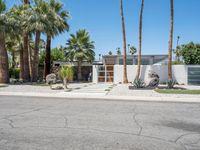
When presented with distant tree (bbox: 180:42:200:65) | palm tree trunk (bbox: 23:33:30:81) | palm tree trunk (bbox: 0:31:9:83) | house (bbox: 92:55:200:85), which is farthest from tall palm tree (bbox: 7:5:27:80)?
distant tree (bbox: 180:42:200:65)

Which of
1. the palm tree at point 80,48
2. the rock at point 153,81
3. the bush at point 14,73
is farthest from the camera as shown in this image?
the bush at point 14,73

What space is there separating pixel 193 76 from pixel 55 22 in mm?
17354

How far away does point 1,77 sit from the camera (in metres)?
25.2

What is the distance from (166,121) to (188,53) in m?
31.8

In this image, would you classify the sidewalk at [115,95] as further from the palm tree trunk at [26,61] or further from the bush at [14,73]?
the bush at [14,73]

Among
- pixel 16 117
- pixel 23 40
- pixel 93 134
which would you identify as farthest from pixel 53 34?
pixel 93 134

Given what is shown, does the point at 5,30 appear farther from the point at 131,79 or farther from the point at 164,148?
the point at 164,148

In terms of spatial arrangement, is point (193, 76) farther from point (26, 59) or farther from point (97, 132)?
point (97, 132)

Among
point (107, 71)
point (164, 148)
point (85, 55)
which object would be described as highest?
point (85, 55)

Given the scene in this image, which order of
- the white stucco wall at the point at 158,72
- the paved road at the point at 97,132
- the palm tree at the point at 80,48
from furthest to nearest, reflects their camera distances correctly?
the palm tree at the point at 80,48 < the white stucco wall at the point at 158,72 < the paved road at the point at 97,132

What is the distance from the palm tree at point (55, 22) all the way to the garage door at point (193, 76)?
1630cm

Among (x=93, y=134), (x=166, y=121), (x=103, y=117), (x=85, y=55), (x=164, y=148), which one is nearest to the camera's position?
(x=164, y=148)

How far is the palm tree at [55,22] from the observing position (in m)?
27.3

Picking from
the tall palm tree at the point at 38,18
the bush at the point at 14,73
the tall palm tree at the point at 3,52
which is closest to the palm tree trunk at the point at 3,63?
the tall palm tree at the point at 3,52
